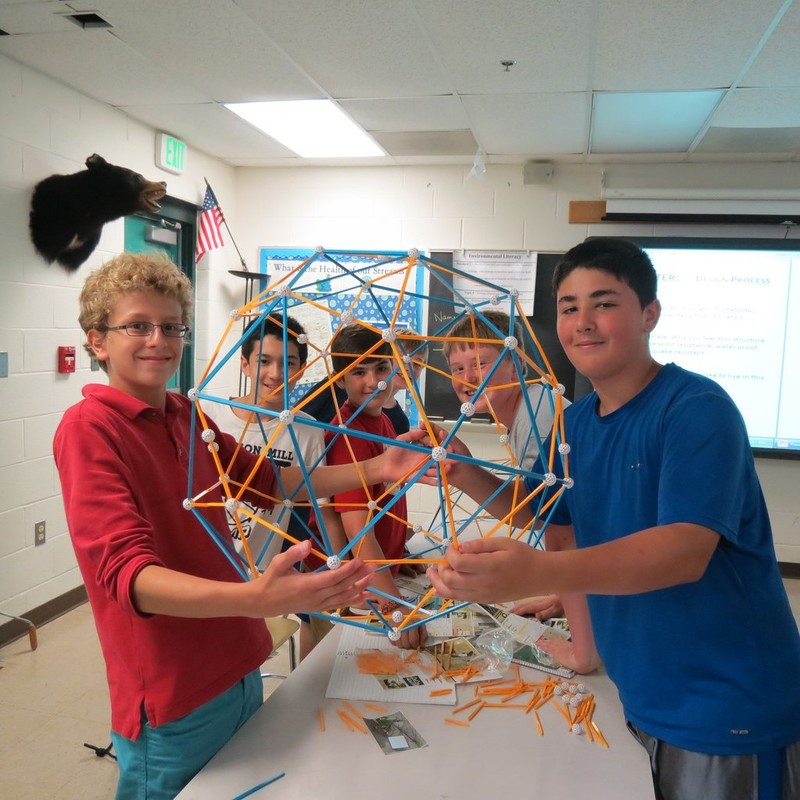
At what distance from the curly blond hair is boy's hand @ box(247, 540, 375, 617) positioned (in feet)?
2.32

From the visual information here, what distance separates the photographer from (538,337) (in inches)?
185

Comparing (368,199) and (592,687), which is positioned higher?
(368,199)

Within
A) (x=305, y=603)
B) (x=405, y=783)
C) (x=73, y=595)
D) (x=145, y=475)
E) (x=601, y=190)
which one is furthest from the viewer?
(x=601, y=190)

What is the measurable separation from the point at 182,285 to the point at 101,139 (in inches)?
109

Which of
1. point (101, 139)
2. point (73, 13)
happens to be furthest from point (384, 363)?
point (101, 139)

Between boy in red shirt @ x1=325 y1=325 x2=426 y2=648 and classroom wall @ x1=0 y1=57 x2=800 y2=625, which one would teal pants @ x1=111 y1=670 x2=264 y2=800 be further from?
classroom wall @ x1=0 y1=57 x2=800 y2=625

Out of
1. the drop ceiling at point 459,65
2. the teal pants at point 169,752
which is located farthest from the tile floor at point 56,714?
the drop ceiling at point 459,65

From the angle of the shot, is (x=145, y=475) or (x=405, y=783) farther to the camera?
(x=145, y=475)

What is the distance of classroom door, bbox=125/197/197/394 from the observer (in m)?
4.09

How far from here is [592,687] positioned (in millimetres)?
1513

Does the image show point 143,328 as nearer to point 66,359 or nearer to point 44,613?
point 66,359

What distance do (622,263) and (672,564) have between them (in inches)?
24.1

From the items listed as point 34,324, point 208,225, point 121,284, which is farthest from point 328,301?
point 121,284

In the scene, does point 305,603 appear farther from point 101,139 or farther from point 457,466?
point 101,139
